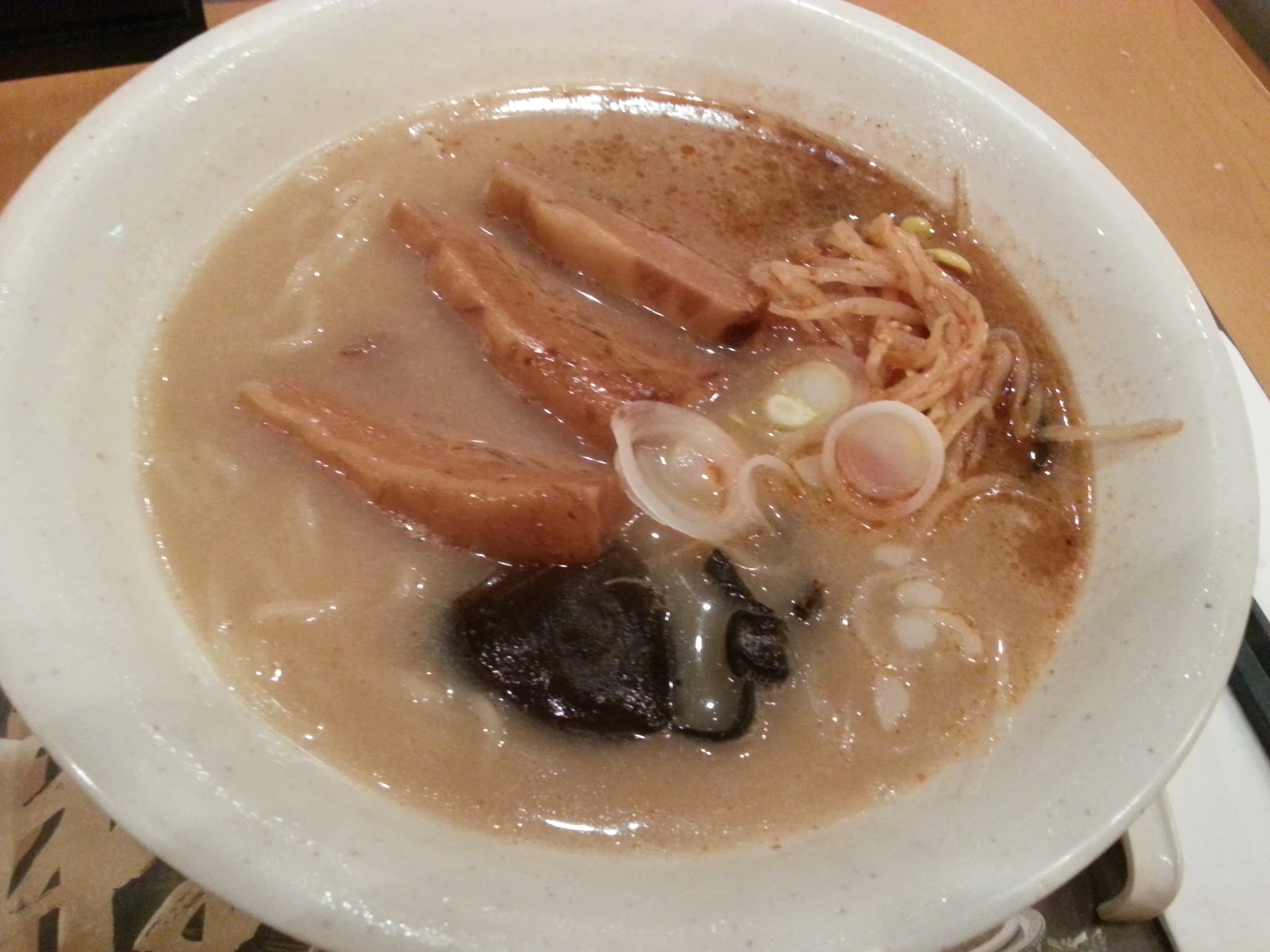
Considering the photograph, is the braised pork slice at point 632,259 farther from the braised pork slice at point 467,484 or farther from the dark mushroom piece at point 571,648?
the dark mushroom piece at point 571,648

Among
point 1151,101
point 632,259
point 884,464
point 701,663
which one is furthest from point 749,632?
point 1151,101

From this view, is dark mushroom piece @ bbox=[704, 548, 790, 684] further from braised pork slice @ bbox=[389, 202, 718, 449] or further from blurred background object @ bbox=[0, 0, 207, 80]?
blurred background object @ bbox=[0, 0, 207, 80]

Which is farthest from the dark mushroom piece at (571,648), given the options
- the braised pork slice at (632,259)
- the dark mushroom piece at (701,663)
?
the braised pork slice at (632,259)

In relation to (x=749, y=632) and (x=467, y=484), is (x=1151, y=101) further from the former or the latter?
(x=467, y=484)

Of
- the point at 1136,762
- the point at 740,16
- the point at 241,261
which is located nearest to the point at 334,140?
the point at 241,261

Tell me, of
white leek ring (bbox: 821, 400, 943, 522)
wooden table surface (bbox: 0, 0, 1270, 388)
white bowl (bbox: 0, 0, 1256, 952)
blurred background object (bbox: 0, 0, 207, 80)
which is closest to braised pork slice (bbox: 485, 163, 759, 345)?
white leek ring (bbox: 821, 400, 943, 522)

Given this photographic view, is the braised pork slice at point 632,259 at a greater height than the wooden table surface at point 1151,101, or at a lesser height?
lesser
